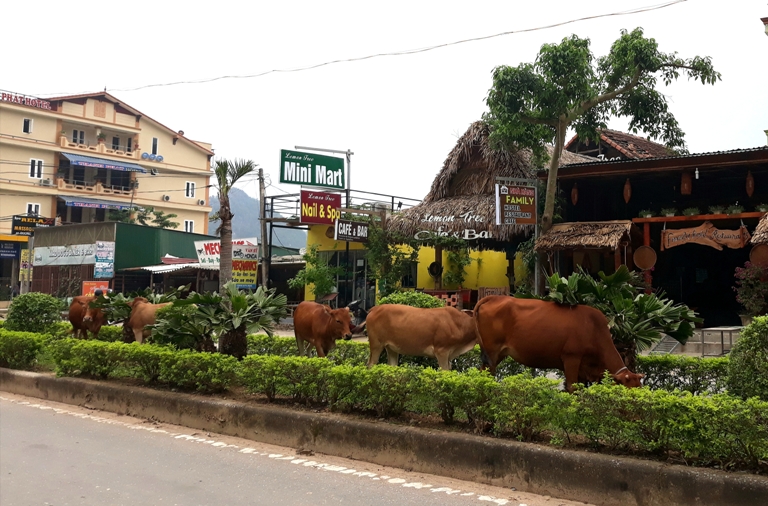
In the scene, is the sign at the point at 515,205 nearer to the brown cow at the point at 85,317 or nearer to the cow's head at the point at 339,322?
the cow's head at the point at 339,322

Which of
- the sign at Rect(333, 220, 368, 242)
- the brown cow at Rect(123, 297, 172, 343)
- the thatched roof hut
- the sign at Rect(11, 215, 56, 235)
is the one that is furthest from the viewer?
the sign at Rect(11, 215, 56, 235)

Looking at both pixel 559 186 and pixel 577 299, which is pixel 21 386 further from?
pixel 559 186

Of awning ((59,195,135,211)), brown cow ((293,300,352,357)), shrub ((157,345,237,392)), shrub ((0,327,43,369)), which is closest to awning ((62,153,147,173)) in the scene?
awning ((59,195,135,211))

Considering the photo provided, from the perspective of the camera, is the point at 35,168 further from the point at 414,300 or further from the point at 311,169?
the point at 414,300

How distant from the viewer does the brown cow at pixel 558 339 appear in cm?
655

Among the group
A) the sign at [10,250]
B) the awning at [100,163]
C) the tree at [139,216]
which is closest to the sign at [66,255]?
the sign at [10,250]

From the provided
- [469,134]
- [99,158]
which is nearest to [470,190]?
[469,134]

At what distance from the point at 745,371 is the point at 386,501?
324 cm

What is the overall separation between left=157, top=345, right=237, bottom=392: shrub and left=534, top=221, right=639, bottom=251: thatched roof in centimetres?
1131

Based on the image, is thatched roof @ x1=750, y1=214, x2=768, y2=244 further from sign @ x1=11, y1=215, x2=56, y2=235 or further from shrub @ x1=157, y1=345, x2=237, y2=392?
sign @ x1=11, y1=215, x2=56, y2=235

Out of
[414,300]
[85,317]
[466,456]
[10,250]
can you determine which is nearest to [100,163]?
[10,250]

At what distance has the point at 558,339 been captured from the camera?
21.8ft

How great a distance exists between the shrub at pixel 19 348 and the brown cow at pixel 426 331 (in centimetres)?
680

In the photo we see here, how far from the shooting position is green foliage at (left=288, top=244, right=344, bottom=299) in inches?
933
